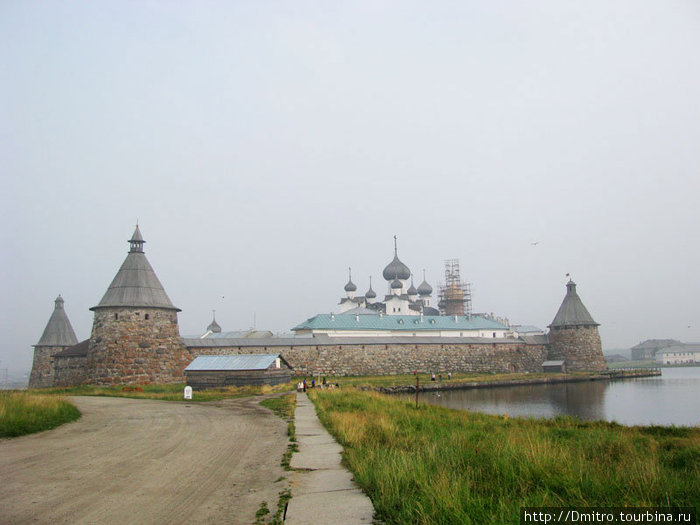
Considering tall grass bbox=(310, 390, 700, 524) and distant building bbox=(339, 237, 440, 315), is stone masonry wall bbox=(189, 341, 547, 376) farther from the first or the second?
tall grass bbox=(310, 390, 700, 524)

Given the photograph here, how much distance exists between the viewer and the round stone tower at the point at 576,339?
5116 cm

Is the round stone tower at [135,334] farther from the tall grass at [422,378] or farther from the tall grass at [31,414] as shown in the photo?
the tall grass at [31,414]

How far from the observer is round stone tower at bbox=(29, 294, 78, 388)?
138ft

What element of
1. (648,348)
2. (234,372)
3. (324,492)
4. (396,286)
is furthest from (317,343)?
(648,348)

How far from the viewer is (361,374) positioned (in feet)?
138

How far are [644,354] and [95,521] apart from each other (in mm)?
157443

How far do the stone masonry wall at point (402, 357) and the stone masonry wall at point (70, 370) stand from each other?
7.00 meters

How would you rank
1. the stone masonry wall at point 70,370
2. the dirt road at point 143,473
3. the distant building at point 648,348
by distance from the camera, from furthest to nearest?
the distant building at point 648,348, the stone masonry wall at point 70,370, the dirt road at point 143,473

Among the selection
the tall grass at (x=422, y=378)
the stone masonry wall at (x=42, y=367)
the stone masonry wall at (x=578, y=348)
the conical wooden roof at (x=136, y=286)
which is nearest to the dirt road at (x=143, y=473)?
the conical wooden roof at (x=136, y=286)

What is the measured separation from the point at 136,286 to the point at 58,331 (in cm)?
1638

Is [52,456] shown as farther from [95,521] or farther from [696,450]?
[696,450]

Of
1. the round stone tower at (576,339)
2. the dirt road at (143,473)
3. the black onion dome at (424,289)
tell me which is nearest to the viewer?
the dirt road at (143,473)

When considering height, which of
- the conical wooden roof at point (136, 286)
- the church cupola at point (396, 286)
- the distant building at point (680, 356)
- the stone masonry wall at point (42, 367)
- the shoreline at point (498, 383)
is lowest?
the distant building at point (680, 356)

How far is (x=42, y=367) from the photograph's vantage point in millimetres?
42375
